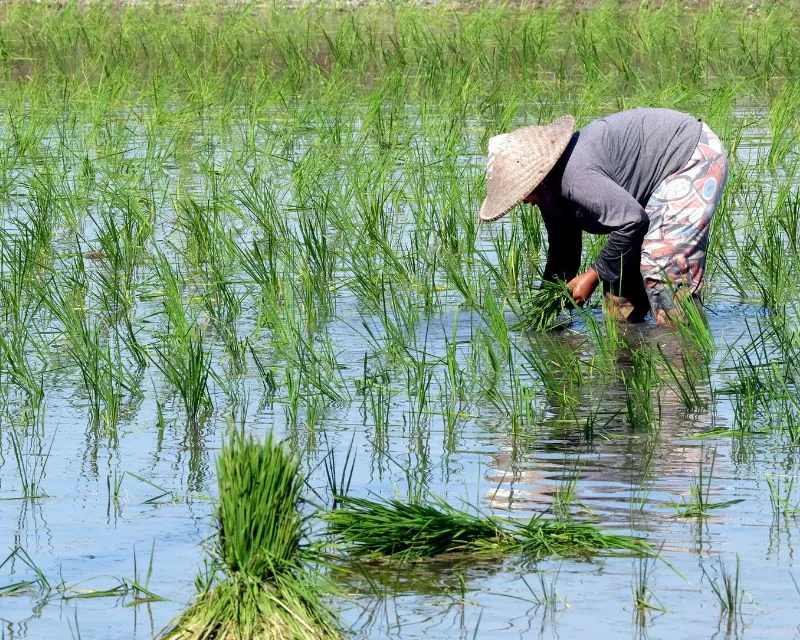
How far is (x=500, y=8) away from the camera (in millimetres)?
13844

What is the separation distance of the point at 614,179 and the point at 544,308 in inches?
21.8

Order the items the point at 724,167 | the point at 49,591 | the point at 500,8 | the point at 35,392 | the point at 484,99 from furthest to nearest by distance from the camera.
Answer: the point at 500,8 < the point at 484,99 < the point at 724,167 < the point at 35,392 < the point at 49,591

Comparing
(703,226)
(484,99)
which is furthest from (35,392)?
(484,99)

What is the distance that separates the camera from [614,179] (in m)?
4.91

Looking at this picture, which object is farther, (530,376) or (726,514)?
(530,376)

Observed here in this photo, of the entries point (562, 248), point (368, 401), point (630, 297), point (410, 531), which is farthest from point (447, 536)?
point (630, 297)

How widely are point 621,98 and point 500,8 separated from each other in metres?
4.55

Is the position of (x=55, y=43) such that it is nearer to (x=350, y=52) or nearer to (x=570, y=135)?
(x=350, y=52)

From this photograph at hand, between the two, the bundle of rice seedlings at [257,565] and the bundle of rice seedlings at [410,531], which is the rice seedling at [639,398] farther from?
the bundle of rice seedlings at [257,565]

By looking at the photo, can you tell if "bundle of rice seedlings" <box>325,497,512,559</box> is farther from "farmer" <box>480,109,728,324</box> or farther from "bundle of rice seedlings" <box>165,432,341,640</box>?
"farmer" <box>480,109,728,324</box>

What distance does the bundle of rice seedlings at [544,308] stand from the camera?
515cm

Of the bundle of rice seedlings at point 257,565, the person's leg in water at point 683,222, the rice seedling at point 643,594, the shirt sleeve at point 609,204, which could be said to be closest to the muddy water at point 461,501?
the rice seedling at point 643,594

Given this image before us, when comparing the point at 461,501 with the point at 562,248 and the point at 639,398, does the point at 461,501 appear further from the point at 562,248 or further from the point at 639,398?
the point at 562,248

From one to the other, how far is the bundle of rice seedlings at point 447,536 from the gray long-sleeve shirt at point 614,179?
1.78 m
